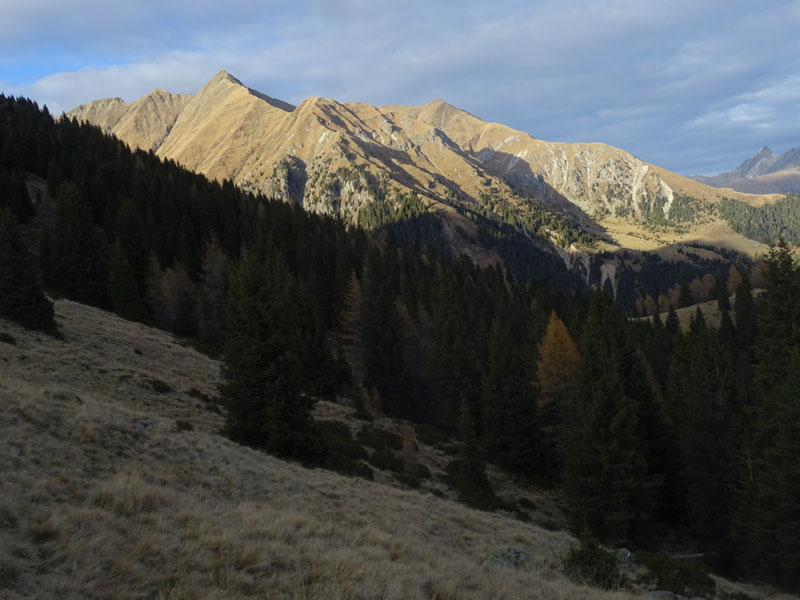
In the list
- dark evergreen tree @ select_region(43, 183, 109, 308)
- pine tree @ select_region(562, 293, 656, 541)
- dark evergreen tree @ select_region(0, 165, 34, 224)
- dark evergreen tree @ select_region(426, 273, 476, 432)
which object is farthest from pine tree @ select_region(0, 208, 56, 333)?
dark evergreen tree @ select_region(0, 165, 34, 224)

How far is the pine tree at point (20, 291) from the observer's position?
29.1 metres

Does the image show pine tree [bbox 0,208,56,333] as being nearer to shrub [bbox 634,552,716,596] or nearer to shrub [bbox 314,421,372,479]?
shrub [bbox 314,421,372,479]

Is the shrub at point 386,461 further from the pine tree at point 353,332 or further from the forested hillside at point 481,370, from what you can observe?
the pine tree at point 353,332

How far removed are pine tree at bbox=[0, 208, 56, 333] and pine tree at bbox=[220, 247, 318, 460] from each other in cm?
1425

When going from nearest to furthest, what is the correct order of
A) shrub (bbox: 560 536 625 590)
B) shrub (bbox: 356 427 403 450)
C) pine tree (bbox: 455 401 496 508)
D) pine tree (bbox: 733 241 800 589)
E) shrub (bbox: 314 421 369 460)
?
shrub (bbox: 560 536 625 590) → pine tree (bbox: 733 241 800 589) → shrub (bbox: 314 421 369 460) → pine tree (bbox: 455 401 496 508) → shrub (bbox: 356 427 403 450)

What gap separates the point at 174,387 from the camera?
95.5 feet

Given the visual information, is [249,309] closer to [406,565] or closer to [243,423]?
[243,423]

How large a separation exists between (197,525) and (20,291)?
28.6 meters

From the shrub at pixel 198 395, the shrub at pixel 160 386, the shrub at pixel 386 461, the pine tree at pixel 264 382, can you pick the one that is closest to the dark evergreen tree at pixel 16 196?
the shrub at pixel 198 395

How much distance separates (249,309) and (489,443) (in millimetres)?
27315

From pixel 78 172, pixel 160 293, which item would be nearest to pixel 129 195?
pixel 78 172

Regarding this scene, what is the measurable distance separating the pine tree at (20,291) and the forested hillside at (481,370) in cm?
21

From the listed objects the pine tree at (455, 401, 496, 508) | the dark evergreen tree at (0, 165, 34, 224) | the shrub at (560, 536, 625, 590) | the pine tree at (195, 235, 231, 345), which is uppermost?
the dark evergreen tree at (0, 165, 34, 224)

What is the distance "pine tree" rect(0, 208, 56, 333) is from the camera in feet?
95.4
